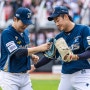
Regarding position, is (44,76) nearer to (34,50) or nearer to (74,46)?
(34,50)

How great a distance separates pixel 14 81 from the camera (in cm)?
693

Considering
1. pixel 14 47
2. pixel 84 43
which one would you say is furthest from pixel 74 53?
pixel 14 47

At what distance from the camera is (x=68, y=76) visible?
6664mm

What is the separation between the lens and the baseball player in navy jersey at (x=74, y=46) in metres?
6.40

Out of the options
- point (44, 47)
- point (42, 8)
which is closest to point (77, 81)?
point (44, 47)

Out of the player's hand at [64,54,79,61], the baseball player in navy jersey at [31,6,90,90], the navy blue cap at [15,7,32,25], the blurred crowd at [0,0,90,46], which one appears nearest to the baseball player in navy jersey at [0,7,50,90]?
the navy blue cap at [15,7,32,25]

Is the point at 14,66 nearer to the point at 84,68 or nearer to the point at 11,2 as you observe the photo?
the point at 84,68

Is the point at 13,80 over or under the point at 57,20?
under

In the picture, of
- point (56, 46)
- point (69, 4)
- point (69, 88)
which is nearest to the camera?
point (56, 46)

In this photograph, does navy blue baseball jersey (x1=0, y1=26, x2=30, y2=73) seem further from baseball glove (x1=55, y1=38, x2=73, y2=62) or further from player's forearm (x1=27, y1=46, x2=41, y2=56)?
baseball glove (x1=55, y1=38, x2=73, y2=62)

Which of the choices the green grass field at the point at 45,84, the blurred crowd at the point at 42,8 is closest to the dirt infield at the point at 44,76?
the green grass field at the point at 45,84

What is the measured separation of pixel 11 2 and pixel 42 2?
1416 millimetres

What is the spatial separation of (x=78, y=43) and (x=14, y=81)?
1228 mm

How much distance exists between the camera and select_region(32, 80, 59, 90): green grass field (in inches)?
486
